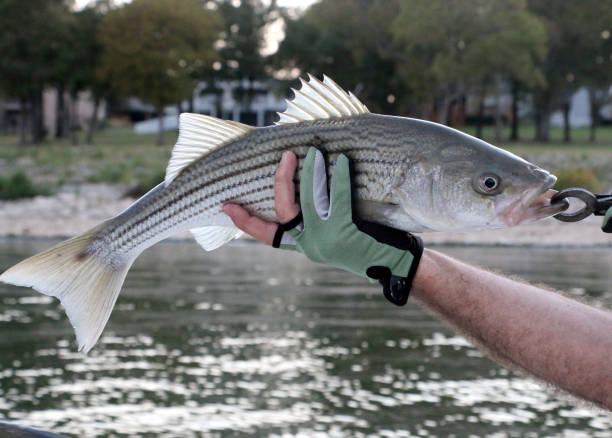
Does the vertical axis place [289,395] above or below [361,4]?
below

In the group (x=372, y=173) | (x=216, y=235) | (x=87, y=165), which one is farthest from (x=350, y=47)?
(x=372, y=173)

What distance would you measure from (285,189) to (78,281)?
2.49 ft

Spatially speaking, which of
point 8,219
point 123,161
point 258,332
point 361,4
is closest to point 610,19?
point 361,4

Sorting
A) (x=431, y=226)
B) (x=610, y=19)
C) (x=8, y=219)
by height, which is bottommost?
(x=8, y=219)

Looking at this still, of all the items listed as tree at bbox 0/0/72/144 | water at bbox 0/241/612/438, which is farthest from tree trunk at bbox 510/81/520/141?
water at bbox 0/241/612/438

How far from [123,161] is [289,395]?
29.3m

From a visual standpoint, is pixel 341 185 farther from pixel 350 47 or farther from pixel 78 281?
pixel 350 47

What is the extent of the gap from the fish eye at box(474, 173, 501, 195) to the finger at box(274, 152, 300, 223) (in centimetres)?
59

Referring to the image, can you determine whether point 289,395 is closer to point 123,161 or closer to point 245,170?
point 245,170

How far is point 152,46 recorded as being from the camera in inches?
2753

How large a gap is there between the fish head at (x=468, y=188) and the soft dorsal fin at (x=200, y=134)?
0.64 meters

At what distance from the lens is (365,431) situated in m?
8.22

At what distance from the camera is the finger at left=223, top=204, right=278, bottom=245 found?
11.4 feet

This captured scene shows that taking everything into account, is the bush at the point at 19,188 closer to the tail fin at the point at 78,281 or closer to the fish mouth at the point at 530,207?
the tail fin at the point at 78,281
